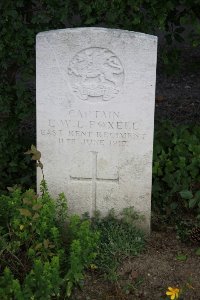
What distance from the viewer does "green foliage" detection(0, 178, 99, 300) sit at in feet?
10.5

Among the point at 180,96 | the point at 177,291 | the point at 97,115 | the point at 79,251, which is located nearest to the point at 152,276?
the point at 177,291

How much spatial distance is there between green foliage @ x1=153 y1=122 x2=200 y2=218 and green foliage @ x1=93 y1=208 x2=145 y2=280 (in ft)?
1.46

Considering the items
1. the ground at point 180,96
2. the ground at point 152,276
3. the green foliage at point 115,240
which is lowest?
the ground at point 152,276

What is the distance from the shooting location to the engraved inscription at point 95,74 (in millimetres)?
3830

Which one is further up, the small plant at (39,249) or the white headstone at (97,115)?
the white headstone at (97,115)

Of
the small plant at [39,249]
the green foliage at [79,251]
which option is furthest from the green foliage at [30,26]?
the green foliage at [79,251]

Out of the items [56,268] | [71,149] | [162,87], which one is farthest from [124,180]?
[162,87]

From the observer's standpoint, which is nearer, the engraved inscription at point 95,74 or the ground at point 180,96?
the engraved inscription at point 95,74

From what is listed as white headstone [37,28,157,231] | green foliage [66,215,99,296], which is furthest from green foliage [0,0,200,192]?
green foliage [66,215,99,296]

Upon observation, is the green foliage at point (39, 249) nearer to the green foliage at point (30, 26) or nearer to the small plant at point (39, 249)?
the small plant at point (39, 249)

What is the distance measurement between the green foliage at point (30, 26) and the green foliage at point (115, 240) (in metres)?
0.92

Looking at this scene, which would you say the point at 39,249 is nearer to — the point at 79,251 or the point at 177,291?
the point at 79,251

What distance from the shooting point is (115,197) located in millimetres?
4141

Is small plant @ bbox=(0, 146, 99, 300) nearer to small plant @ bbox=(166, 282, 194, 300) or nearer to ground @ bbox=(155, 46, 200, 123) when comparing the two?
small plant @ bbox=(166, 282, 194, 300)
